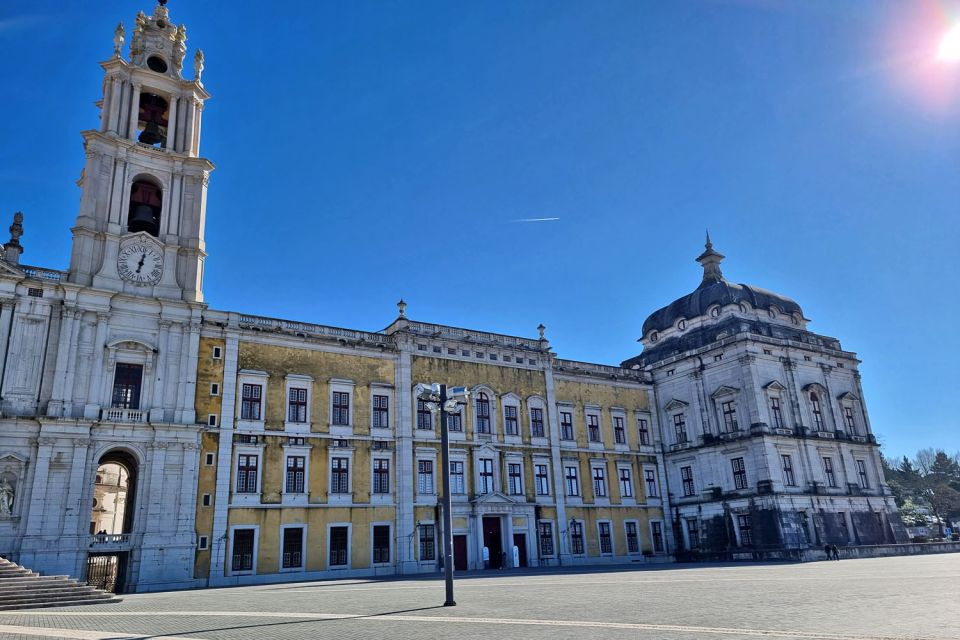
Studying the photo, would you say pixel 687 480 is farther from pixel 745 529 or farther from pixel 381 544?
pixel 381 544

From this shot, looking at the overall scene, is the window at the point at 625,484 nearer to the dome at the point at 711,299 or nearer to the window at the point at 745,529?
the window at the point at 745,529

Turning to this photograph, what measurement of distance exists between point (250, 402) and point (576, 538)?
21.6m

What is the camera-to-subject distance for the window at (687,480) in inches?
1864

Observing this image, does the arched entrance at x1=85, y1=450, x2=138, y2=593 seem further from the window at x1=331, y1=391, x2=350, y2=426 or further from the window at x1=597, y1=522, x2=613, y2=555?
the window at x1=597, y1=522, x2=613, y2=555

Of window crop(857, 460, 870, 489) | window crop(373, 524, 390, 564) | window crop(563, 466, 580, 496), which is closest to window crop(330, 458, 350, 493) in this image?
window crop(373, 524, 390, 564)

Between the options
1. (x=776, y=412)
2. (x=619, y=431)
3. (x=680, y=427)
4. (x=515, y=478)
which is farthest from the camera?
(x=680, y=427)

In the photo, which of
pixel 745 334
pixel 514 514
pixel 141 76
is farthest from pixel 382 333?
pixel 745 334

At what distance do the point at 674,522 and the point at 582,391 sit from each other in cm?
1109

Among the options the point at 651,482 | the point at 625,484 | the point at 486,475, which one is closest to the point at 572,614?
the point at 486,475

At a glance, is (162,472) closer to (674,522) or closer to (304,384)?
(304,384)

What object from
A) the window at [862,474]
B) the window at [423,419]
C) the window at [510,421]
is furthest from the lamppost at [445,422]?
the window at [862,474]

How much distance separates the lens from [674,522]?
4769cm

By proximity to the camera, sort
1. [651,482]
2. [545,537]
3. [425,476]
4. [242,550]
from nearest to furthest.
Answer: [242,550] < [425,476] < [545,537] < [651,482]

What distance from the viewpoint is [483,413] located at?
139 ft
